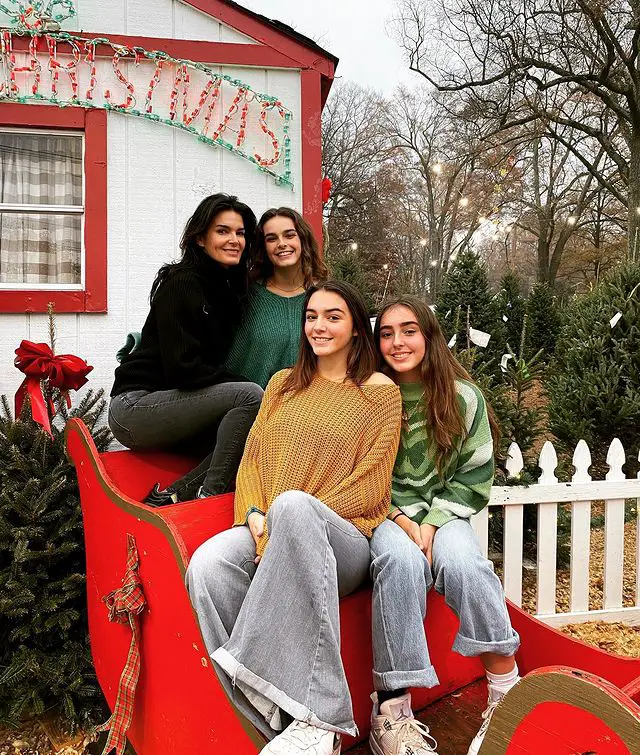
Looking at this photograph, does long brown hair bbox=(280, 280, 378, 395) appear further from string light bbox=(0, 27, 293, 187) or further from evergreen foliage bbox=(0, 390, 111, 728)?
string light bbox=(0, 27, 293, 187)

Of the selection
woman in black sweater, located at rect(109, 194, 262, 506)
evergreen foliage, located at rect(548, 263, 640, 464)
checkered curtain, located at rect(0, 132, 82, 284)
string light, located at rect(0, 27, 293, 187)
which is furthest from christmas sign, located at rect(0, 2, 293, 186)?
evergreen foliage, located at rect(548, 263, 640, 464)

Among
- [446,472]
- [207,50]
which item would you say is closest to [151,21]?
[207,50]

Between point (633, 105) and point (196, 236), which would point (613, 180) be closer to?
point (633, 105)

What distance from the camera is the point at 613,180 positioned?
19078mm

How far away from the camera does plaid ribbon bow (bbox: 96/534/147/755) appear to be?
181 centimetres

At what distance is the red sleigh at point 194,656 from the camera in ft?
3.53

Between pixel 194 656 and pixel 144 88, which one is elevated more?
pixel 144 88

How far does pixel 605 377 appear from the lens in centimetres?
530

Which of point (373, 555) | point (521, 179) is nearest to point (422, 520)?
point (373, 555)

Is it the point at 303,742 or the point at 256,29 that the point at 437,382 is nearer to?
the point at 303,742

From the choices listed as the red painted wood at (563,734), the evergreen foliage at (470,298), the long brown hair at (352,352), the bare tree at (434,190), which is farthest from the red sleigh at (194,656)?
the bare tree at (434,190)

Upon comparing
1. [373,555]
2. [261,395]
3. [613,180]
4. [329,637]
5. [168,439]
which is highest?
[613,180]

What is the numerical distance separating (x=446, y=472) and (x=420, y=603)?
486 millimetres

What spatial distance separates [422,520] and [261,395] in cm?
76
